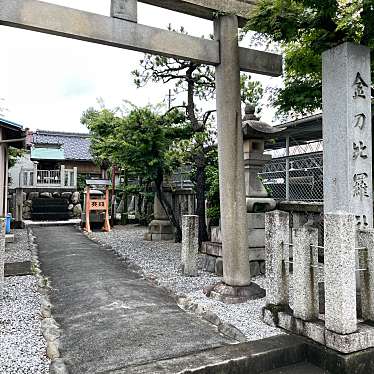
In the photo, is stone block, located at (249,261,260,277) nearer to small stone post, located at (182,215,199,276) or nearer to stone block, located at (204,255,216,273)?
stone block, located at (204,255,216,273)

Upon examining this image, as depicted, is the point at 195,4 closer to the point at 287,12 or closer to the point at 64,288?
the point at 287,12

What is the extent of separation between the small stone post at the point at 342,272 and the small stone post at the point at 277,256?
0.86m

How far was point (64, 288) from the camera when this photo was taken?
6.62 meters

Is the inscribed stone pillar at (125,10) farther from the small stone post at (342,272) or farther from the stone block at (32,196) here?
the stone block at (32,196)

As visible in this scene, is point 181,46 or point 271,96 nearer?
point 181,46

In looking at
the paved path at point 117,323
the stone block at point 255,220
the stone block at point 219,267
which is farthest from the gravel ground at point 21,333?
the stone block at point 255,220

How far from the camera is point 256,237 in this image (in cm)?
748

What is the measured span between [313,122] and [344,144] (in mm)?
5615

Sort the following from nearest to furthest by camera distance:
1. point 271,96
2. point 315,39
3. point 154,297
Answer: point 315,39 → point 154,297 → point 271,96

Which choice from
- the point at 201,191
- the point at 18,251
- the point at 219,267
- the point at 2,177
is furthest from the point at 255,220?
the point at 2,177

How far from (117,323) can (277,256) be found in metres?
2.24

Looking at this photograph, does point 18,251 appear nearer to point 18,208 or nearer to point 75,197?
point 18,208

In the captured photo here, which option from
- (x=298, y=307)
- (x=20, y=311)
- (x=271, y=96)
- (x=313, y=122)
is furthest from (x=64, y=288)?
(x=313, y=122)

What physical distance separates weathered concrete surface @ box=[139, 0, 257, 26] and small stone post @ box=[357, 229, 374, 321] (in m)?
3.92
